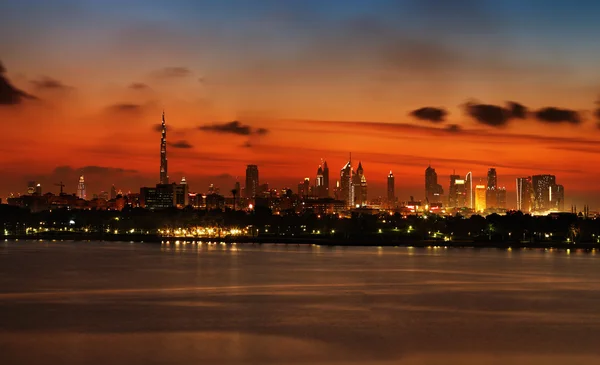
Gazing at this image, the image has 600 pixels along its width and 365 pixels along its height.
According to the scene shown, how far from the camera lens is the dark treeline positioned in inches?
5527

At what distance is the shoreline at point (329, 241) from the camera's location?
124m

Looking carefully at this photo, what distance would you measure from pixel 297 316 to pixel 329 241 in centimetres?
10032

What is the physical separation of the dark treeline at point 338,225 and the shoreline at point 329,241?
6.24 metres

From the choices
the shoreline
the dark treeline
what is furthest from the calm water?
the dark treeline

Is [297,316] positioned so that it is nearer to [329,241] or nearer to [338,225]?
[329,241]

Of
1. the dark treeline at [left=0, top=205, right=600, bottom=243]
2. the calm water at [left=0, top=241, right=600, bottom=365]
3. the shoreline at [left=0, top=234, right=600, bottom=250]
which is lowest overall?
the calm water at [left=0, top=241, right=600, bottom=365]

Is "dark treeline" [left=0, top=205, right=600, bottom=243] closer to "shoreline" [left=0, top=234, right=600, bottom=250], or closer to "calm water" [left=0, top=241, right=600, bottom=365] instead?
"shoreline" [left=0, top=234, right=600, bottom=250]

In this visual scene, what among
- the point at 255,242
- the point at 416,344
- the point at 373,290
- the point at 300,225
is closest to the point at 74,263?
the point at 373,290

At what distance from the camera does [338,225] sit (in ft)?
541

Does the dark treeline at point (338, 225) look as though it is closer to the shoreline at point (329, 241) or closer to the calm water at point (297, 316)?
the shoreline at point (329, 241)

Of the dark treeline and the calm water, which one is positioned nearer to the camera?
the calm water

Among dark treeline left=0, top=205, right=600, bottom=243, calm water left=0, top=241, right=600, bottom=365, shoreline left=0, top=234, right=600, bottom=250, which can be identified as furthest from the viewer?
dark treeline left=0, top=205, right=600, bottom=243

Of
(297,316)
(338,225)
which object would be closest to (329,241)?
(338,225)

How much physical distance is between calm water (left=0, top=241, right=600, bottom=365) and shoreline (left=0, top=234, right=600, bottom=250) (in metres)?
60.0
